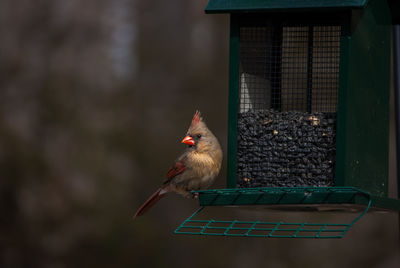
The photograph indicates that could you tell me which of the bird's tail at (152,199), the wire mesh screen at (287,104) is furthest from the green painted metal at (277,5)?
the bird's tail at (152,199)

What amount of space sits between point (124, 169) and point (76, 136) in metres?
0.86

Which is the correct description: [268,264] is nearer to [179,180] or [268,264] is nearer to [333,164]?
[179,180]

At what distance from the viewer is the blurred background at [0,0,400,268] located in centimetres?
1252

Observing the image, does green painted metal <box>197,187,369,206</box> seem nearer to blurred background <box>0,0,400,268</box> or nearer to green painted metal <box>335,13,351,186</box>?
green painted metal <box>335,13,351,186</box>

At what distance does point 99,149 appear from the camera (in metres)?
12.7

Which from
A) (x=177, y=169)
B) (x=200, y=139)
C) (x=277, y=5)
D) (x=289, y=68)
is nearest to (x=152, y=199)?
(x=177, y=169)

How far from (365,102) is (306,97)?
15.9 inches

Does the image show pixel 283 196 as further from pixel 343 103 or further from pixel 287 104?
pixel 287 104

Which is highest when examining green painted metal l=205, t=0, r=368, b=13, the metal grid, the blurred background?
green painted metal l=205, t=0, r=368, b=13

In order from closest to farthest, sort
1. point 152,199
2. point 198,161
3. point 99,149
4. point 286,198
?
1. point 286,198
2. point 198,161
3. point 152,199
4. point 99,149

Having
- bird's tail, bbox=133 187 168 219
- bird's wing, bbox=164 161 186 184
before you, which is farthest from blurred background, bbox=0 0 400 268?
bird's wing, bbox=164 161 186 184

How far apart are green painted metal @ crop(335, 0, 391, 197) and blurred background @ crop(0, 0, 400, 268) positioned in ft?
20.0

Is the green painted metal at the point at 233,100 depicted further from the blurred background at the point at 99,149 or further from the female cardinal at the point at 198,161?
the blurred background at the point at 99,149

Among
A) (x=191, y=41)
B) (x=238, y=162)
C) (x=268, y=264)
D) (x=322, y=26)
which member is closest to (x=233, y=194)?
(x=238, y=162)
